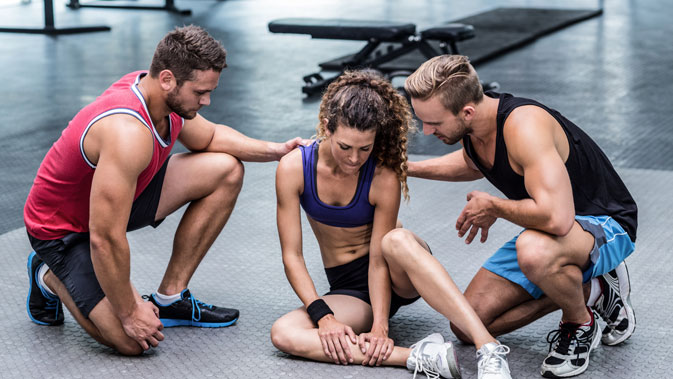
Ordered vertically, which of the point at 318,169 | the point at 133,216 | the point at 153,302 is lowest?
the point at 153,302

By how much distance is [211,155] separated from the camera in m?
2.72

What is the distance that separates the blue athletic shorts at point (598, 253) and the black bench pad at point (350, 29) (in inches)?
151

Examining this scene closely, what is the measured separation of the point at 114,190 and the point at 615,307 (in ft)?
4.66

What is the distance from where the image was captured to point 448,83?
7.43 ft

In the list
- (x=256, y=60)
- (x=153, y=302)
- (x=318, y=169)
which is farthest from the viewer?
(x=256, y=60)

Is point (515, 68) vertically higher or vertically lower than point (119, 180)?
lower

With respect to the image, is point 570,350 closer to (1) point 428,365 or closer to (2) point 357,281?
(1) point 428,365

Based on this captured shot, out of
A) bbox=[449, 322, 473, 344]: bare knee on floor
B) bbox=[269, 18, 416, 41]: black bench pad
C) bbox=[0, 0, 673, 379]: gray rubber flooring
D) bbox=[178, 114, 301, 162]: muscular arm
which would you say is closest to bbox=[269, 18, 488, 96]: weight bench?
bbox=[269, 18, 416, 41]: black bench pad

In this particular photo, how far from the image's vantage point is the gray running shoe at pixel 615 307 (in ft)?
8.02

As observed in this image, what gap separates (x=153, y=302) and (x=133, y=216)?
0.88 ft

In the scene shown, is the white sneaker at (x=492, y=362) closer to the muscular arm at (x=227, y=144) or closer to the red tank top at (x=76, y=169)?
the muscular arm at (x=227, y=144)

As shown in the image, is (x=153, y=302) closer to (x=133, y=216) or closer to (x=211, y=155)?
(x=133, y=216)

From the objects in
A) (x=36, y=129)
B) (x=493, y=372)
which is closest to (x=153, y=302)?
(x=493, y=372)

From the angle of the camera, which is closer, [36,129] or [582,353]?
[582,353]
